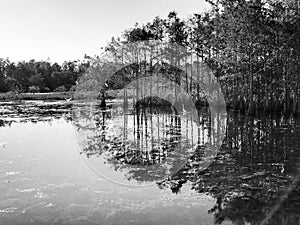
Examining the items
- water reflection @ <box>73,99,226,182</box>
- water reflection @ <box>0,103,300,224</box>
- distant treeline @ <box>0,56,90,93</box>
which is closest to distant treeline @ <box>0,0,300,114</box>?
water reflection @ <box>0,103,300,224</box>

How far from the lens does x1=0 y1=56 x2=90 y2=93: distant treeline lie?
223 ft

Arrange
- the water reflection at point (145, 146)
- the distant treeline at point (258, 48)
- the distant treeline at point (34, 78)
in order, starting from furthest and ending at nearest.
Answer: the distant treeline at point (34, 78), the distant treeline at point (258, 48), the water reflection at point (145, 146)

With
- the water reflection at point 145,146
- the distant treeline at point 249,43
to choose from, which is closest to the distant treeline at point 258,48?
the distant treeline at point 249,43

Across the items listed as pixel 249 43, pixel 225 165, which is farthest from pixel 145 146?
pixel 249 43

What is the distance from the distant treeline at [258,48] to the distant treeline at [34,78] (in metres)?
44.9

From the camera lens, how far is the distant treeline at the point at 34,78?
6788cm

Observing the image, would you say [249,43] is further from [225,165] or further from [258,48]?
[225,165]

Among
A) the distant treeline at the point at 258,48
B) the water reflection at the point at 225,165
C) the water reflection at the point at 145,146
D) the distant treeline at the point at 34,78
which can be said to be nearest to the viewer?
the water reflection at the point at 225,165

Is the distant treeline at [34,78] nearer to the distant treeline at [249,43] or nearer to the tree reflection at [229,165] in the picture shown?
the distant treeline at [249,43]

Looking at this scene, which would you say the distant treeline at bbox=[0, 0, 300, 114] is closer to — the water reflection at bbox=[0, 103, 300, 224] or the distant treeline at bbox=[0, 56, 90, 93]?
the water reflection at bbox=[0, 103, 300, 224]

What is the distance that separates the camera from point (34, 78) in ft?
227

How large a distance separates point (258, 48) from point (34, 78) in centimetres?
5696

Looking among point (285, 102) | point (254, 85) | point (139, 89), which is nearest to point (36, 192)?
point (285, 102)

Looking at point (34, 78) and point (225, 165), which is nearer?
point (225, 165)
